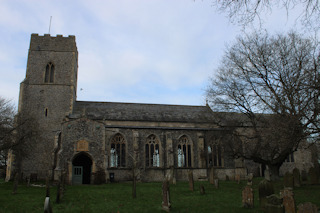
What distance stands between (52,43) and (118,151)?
46.8ft

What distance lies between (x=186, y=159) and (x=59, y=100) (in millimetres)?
14026

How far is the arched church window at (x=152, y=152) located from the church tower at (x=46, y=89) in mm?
8712

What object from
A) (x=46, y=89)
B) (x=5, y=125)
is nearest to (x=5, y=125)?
(x=5, y=125)

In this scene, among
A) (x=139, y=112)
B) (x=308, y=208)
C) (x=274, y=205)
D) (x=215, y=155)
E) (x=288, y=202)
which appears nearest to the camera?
(x=308, y=208)

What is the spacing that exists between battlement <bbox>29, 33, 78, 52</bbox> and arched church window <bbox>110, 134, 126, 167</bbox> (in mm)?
11643

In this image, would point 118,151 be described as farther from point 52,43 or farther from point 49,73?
point 52,43

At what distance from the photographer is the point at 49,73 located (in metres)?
29.0

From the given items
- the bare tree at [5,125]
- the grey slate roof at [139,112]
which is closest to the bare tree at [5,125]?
the bare tree at [5,125]

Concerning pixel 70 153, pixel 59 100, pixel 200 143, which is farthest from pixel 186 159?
pixel 59 100

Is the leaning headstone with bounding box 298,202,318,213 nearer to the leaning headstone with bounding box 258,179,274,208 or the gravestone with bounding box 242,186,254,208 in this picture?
the leaning headstone with bounding box 258,179,274,208

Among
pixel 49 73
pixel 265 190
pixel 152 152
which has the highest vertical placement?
pixel 49 73

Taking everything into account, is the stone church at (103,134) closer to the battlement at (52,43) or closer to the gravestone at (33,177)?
the battlement at (52,43)

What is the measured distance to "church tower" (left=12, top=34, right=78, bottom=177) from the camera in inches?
1011

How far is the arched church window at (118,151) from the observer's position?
24375 mm
